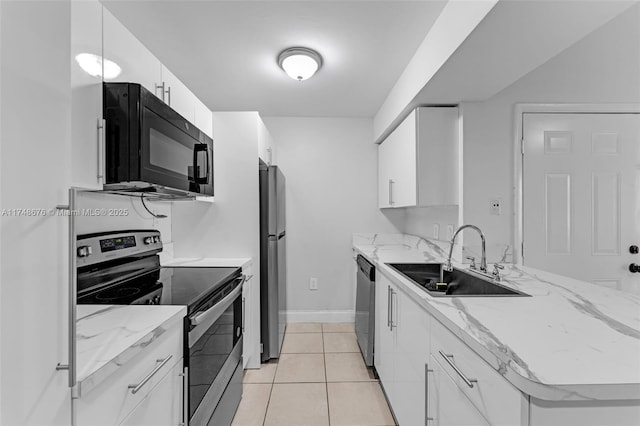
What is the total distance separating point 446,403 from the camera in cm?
114

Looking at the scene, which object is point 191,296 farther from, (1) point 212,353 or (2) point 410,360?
(2) point 410,360

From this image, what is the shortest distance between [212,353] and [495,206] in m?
2.00

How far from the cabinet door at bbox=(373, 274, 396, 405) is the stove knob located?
159 cm

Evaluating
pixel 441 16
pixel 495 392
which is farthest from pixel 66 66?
pixel 441 16

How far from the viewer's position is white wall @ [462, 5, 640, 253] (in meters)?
2.23

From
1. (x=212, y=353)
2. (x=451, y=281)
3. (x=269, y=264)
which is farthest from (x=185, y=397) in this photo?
(x=451, y=281)

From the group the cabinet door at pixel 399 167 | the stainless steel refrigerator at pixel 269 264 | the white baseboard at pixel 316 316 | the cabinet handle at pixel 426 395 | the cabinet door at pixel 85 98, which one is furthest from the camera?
the white baseboard at pixel 316 316

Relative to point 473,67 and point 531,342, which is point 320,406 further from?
point 473,67

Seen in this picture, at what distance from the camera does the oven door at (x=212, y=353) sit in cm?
133

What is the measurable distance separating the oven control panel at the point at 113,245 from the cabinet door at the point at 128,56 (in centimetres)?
76

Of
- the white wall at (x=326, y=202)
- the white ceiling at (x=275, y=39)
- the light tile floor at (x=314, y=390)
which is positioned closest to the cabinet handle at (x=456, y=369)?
the light tile floor at (x=314, y=390)

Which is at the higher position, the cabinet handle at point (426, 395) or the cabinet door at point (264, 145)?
the cabinet door at point (264, 145)

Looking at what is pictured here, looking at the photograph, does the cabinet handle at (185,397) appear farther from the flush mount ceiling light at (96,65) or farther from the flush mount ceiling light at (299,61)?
the flush mount ceiling light at (299,61)

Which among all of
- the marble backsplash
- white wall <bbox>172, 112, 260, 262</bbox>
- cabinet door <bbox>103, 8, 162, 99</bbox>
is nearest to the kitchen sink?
the marble backsplash
